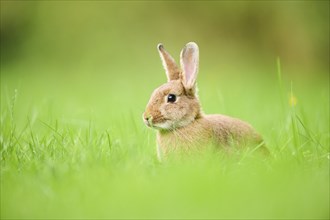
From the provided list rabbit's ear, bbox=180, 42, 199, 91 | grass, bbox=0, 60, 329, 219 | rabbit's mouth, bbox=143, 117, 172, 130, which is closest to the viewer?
grass, bbox=0, 60, 329, 219

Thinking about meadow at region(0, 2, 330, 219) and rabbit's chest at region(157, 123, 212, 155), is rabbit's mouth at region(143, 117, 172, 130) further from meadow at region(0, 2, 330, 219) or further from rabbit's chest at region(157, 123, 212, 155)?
meadow at region(0, 2, 330, 219)

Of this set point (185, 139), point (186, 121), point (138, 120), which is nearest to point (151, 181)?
point (185, 139)

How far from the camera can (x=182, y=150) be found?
167 inches

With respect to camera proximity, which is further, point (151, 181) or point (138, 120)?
point (138, 120)

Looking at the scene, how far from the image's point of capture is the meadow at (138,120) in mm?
3215

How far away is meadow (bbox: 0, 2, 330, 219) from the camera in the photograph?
3.21 m

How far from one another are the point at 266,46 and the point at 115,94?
5.17 metres

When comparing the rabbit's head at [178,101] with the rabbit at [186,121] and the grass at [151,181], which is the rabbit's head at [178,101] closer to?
the rabbit at [186,121]

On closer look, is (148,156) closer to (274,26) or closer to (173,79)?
(173,79)

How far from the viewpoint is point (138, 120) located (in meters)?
7.54

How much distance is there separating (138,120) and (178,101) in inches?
126

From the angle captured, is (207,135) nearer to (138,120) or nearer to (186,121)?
→ (186,121)

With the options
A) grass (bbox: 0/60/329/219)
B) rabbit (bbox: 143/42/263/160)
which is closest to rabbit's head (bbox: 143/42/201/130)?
rabbit (bbox: 143/42/263/160)

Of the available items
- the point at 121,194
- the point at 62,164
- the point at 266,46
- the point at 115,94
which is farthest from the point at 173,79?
the point at 266,46
